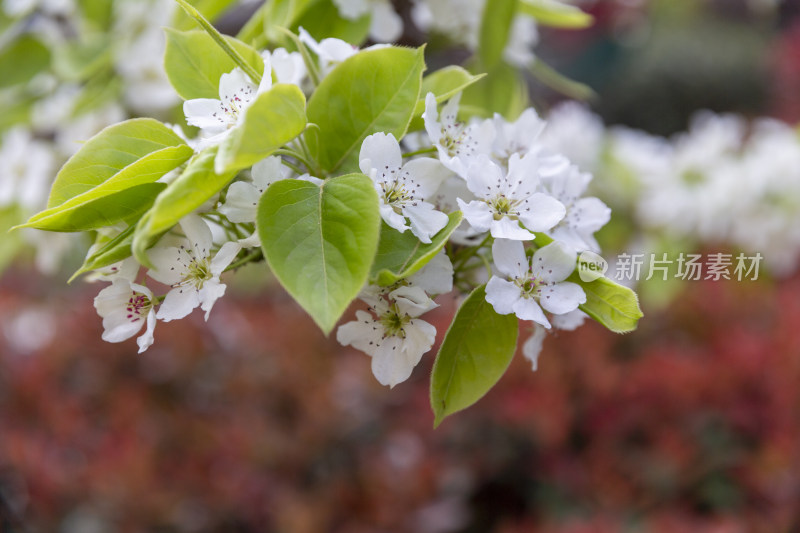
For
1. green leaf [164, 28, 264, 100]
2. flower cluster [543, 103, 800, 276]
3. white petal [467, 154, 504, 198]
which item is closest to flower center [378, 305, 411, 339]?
white petal [467, 154, 504, 198]

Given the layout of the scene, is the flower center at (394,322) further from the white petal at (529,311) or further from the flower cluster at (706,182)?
the flower cluster at (706,182)

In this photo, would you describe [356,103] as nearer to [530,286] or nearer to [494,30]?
[530,286]

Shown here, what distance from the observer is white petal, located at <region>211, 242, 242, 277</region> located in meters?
0.46

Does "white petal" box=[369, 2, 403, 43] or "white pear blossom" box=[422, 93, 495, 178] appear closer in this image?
"white pear blossom" box=[422, 93, 495, 178]

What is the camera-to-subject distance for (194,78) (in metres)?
0.54

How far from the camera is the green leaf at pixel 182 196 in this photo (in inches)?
15.4

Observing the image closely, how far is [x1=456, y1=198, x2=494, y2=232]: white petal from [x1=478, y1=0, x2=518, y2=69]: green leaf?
0.36 meters

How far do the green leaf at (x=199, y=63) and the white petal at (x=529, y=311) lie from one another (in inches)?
10.1

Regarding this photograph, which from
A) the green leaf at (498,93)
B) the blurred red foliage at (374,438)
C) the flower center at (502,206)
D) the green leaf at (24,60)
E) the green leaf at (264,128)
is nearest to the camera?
the green leaf at (264,128)

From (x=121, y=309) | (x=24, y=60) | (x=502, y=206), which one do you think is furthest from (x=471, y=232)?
(x=24, y=60)

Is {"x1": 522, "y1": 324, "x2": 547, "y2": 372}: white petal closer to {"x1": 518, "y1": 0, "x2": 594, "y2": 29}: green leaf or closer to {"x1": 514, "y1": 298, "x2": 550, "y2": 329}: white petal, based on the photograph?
{"x1": 514, "y1": 298, "x2": 550, "y2": 329}: white petal

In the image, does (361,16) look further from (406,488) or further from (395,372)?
(406,488)

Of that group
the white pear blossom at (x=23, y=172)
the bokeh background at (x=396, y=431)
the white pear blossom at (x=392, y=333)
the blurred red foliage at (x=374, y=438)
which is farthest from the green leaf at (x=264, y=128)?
the blurred red foliage at (x=374, y=438)

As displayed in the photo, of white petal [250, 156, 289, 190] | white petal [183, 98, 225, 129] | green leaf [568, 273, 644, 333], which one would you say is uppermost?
white petal [183, 98, 225, 129]
